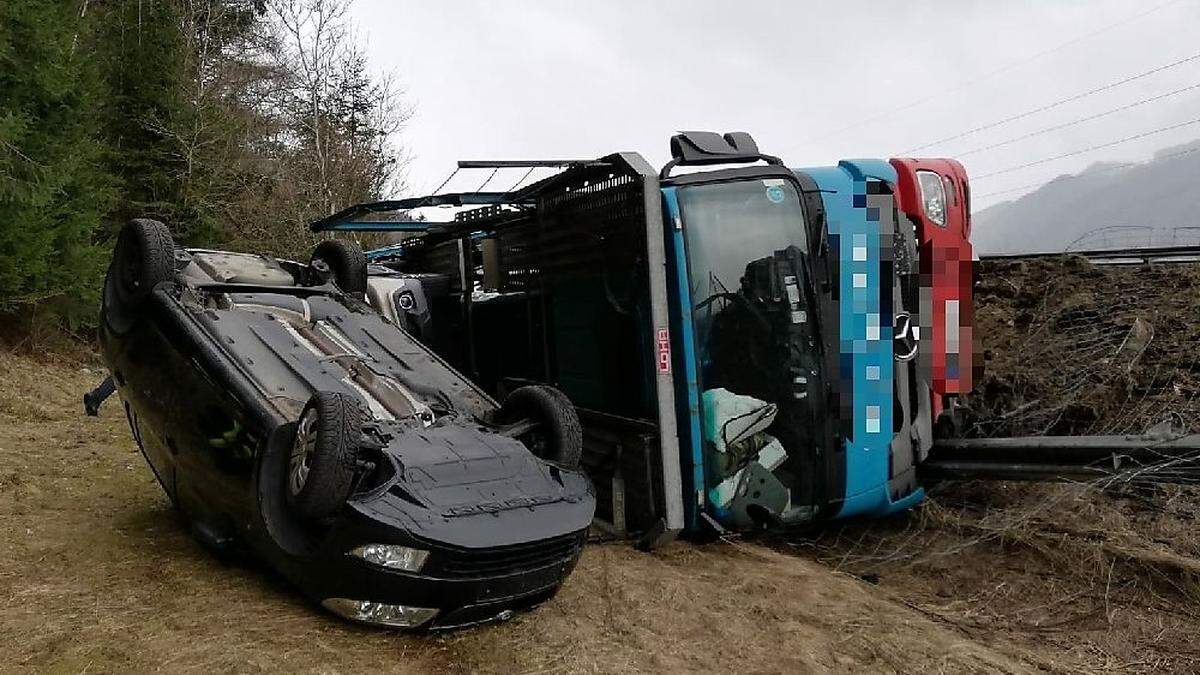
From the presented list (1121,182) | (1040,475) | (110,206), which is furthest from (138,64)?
(1121,182)

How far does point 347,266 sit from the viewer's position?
215 inches

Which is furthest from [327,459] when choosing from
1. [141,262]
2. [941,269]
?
[941,269]

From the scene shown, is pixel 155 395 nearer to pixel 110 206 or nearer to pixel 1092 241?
pixel 1092 241

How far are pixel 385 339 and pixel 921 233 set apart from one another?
3434 millimetres

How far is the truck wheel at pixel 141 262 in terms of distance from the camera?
4.31 m

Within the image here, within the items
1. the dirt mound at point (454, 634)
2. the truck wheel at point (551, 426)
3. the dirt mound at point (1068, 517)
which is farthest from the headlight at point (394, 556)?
the dirt mound at point (1068, 517)

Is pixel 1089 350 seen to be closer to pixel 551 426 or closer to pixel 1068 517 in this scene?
pixel 1068 517

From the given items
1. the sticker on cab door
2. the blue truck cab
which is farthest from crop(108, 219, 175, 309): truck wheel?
the sticker on cab door

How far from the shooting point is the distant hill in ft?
64.3

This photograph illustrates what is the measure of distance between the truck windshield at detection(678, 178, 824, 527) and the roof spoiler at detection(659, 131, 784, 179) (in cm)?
14

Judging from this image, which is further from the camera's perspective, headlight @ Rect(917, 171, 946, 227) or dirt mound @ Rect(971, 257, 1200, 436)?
dirt mound @ Rect(971, 257, 1200, 436)

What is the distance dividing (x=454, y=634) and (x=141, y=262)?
8.71 feet

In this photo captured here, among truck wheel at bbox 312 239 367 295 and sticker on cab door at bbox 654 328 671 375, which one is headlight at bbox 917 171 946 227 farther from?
truck wheel at bbox 312 239 367 295

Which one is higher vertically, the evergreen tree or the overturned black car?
the evergreen tree
